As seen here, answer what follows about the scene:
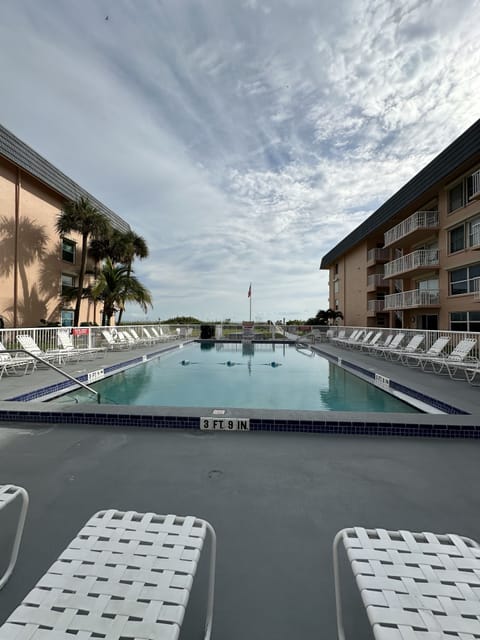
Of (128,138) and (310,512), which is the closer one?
(310,512)

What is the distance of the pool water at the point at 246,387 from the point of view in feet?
19.4

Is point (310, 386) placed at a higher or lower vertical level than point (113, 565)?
lower

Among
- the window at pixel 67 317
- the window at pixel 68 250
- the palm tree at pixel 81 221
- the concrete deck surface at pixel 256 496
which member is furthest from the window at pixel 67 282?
the concrete deck surface at pixel 256 496

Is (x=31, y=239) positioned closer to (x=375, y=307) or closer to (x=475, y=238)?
(x=475, y=238)

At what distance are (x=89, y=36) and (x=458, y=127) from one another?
13.0m

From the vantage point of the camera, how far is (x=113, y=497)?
220cm

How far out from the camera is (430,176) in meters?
13.0

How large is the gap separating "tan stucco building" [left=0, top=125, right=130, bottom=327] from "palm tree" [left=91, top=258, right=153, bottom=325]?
205 centimetres

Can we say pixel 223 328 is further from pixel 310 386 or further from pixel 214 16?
pixel 214 16

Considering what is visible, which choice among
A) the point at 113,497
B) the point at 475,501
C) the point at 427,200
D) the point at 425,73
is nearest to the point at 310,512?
the point at 475,501

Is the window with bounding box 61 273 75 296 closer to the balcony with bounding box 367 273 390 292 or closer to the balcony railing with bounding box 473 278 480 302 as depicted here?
the balcony with bounding box 367 273 390 292

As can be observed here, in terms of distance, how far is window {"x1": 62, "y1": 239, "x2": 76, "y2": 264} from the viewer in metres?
17.0

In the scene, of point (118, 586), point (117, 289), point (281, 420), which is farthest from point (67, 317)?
point (118, 586)

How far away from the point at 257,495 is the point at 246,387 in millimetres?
5079
